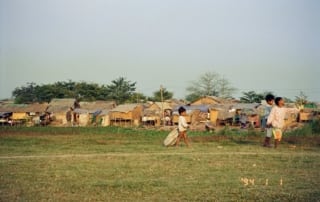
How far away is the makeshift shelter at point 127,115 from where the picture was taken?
2452 inches

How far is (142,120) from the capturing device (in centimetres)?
6297

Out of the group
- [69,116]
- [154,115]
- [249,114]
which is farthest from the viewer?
[69,116]

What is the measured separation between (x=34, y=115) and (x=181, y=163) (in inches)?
2387

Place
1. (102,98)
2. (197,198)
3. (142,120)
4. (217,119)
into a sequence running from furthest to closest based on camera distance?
(102,98)
(142,120)
(217,119)
(197,198)

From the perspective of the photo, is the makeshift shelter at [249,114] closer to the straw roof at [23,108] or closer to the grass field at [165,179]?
the straw roof at [23,108]

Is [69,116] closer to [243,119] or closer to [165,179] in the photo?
[243,119]

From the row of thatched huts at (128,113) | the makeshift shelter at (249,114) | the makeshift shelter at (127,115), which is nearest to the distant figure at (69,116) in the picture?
the row of thatched huts at (128,113)

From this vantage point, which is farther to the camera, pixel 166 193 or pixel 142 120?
pixel 142 120

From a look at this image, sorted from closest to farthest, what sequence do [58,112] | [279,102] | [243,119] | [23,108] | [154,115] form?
[279,102]
[243,119]
[154,115]
[23,108]
[58,112]

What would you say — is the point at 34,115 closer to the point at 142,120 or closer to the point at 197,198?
the point at 142,120

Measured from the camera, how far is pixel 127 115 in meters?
62.3

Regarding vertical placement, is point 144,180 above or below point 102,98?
below

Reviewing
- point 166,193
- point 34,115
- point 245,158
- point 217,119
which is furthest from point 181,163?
point 34,115

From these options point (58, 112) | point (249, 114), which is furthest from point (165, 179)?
point (58, 112)
